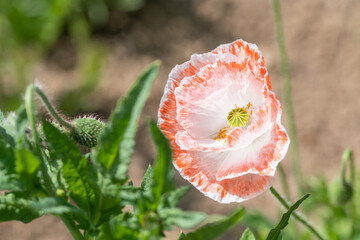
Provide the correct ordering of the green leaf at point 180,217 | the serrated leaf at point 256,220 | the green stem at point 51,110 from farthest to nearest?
the serrated leaf at point 256,220 → the green stem at point 51,110 → the green leaf at point 180,217

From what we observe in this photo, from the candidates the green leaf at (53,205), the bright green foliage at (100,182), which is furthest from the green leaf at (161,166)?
the green leaf at (53,205)

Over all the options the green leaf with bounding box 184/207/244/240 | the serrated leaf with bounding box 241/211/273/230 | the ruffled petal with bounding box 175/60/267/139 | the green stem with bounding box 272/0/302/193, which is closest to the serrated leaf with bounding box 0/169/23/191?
the green leaf with bounding box 184/207/244/240

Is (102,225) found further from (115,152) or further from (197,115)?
(197,115)

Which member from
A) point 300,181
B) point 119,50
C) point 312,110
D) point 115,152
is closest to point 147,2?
point 119,50

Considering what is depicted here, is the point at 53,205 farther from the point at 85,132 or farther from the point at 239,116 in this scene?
the point at 239,116

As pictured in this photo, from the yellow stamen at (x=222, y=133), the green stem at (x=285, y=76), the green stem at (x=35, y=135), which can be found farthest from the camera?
the green stem at (x=285, y=76)

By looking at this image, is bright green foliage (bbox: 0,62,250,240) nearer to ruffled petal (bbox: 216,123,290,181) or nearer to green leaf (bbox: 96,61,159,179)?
green leaf (bbox: 96,61,159,179)

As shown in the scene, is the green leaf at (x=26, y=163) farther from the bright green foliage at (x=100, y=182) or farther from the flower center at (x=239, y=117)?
the flower center at (x=239, y=117)
